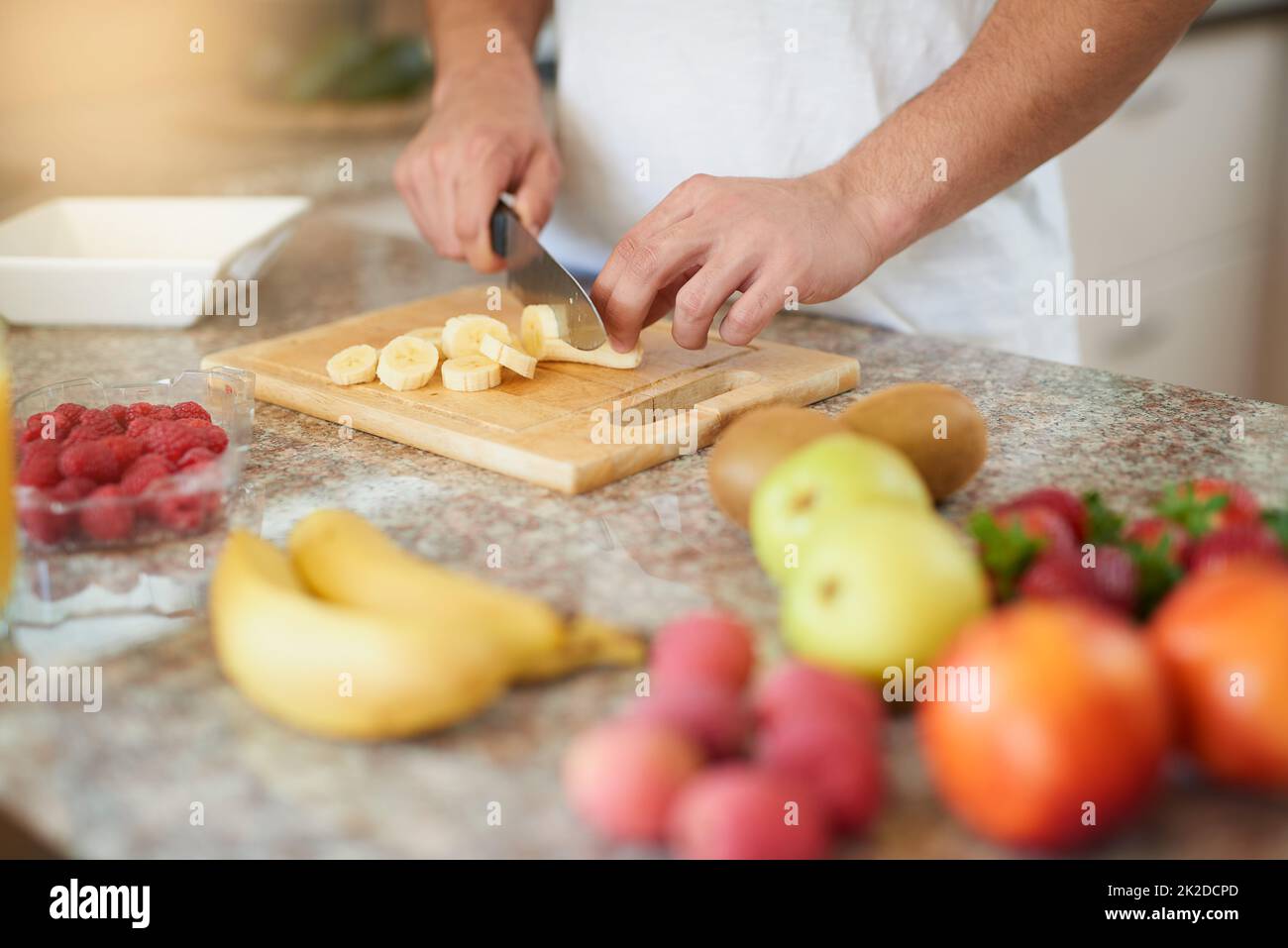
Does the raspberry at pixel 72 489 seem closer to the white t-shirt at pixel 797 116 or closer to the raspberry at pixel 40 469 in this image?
the raspberry at pixel 40 469

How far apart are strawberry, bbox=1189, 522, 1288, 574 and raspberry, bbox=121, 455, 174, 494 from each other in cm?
76

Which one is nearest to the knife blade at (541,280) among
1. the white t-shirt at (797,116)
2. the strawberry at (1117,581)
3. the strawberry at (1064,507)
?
the white t-shirt at (797,116)

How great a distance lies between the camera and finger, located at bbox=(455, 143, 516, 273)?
1.62 m

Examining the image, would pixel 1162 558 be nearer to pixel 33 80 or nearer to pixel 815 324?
pixel 815 324

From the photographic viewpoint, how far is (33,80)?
2.56 metres

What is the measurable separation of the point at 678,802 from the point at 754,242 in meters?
0.78

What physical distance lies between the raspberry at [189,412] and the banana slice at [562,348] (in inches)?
15.5

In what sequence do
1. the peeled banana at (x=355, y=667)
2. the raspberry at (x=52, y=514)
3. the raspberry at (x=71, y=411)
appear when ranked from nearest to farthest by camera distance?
1. the peeled banana at (x=355, y=667)
2. the raspberry at (x=52, y=514)
3. the raspberry at (x=71, y=411)

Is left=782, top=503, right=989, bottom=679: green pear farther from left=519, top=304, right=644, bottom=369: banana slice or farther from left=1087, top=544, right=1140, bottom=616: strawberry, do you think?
left=519, top=304, right=644, bottom=369: banana slice

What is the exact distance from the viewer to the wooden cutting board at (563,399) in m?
1.15

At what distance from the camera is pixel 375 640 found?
709 millimetres

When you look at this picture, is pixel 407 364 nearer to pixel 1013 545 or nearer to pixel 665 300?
pixel 665 300

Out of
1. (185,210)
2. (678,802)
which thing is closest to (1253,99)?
(185,210)
